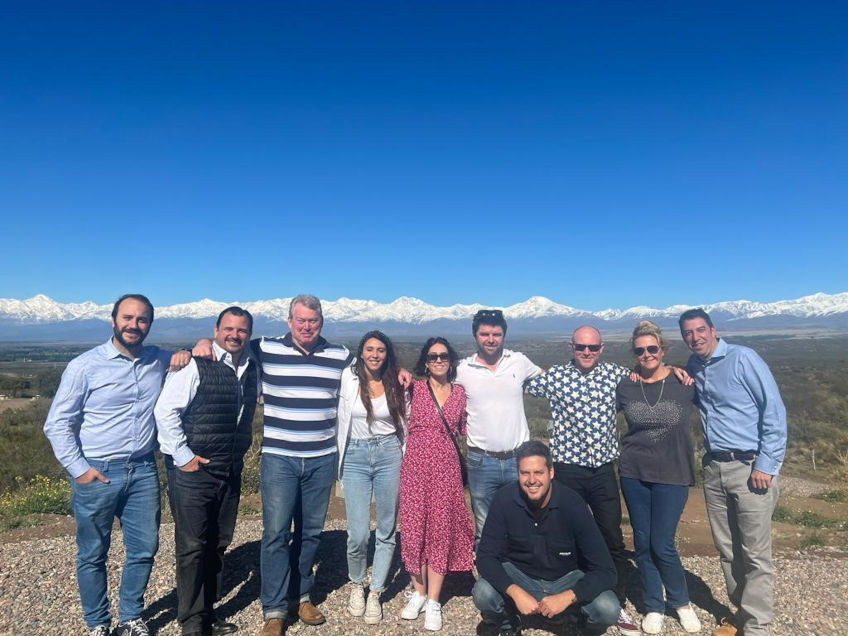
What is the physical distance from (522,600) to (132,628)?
2809 millimetres

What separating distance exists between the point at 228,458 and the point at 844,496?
431 inches

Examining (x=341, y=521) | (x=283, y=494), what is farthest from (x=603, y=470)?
(x=341, y=521)

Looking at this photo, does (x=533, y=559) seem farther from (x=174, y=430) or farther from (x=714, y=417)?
(x=174, y=430)

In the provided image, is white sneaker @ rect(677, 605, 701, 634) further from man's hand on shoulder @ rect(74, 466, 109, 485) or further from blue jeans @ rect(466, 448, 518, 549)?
man's hand on shoulder @ rect(74, 466, 109, 485)

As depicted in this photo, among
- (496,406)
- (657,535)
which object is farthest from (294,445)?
(657,535)

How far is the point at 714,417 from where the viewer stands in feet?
13.1

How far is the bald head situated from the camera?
13.9 ft

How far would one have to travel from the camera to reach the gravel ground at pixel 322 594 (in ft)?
13.9

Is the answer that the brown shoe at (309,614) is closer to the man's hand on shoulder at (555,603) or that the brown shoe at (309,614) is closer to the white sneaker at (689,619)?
the man's hand on shoulder at (555,603)

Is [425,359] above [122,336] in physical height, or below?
below

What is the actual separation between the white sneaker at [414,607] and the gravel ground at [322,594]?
0.06m

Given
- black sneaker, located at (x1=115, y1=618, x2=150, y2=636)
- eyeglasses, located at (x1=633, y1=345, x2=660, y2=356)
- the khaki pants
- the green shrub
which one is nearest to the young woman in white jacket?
black sneaker, located at (x1=115, y1=618, x2=150, y2=636)

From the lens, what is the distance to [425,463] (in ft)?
13.8

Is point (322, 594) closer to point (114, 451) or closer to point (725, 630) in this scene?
point (114, 451)
